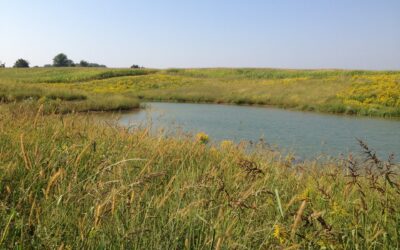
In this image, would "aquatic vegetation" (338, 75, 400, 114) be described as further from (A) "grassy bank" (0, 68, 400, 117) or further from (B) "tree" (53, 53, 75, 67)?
(B) "tree" (53, 53, 75, 67)

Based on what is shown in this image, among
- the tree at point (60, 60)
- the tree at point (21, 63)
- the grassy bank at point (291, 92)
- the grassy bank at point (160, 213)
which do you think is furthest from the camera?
the tree at point (60, 60)

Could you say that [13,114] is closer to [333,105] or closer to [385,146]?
[385,146]

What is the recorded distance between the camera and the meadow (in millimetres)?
1839

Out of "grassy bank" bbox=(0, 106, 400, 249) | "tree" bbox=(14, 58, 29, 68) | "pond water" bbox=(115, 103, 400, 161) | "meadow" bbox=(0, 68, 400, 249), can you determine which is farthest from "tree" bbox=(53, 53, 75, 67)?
"grassy bank" bbox=(0, 106, 400, 249)

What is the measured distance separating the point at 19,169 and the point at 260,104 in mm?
25551

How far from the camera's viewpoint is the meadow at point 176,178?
6.03ft

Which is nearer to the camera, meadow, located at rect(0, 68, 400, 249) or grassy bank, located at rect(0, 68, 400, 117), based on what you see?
meadow, located at rect(0, 68, 400, 249)

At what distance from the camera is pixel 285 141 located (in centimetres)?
1179

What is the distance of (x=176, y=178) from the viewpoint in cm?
250

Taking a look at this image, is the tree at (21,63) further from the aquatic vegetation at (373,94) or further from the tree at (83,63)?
the aquatic vegetation at (373,94)

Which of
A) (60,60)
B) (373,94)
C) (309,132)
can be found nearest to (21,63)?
(60,60)

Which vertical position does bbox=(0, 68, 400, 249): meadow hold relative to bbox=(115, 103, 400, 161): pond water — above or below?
above

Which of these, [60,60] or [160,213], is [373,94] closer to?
[160,213]

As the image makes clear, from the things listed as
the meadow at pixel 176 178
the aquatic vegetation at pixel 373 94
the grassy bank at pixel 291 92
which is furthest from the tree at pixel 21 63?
the aquatic vegetation at pixel 373 94
